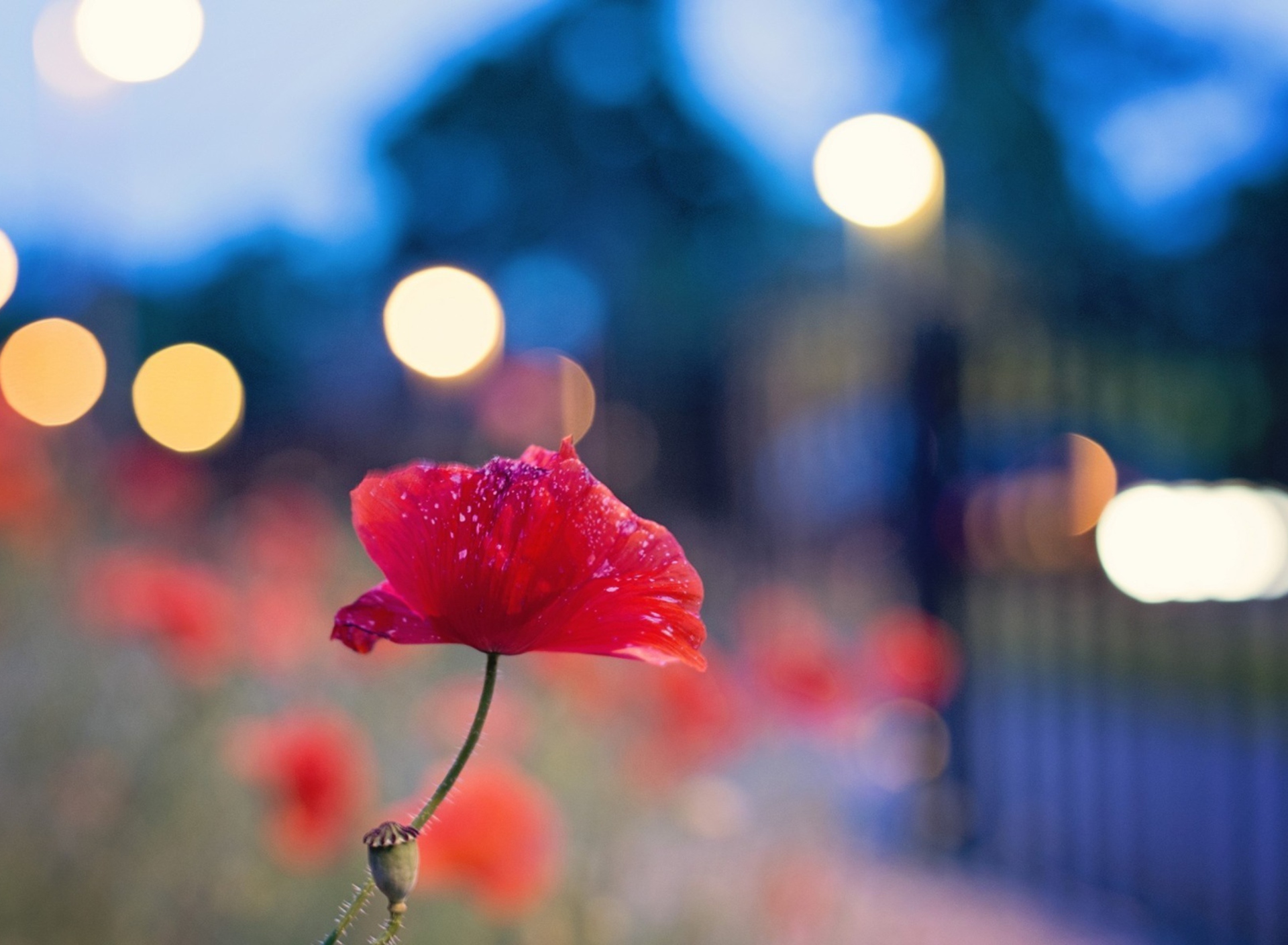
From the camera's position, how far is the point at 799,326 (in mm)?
8109

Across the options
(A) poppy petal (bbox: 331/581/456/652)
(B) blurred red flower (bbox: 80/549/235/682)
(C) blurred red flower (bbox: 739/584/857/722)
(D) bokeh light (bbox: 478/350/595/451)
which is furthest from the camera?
(D) bokeh light (bbox: 478/350/595/451)

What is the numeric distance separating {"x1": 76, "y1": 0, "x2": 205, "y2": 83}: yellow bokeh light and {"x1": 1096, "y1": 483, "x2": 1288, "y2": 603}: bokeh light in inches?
157

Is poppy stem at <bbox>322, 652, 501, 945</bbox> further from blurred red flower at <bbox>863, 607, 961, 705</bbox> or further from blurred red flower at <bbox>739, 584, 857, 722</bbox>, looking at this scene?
blurred red flower at <bbox>863, 607, 961, 705</bbox>

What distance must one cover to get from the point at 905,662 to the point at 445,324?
150 inches

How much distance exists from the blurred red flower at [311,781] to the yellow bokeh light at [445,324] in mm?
4401

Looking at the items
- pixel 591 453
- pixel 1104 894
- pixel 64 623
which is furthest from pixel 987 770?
pixel 591 453

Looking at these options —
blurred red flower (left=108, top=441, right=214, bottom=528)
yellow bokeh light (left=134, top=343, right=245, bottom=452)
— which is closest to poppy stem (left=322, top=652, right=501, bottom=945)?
blurred red flower (left=108, top=441, right=214, bottom=528)

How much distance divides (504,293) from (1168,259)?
302 inches

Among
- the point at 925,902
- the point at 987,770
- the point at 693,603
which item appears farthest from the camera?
the point at 987,770

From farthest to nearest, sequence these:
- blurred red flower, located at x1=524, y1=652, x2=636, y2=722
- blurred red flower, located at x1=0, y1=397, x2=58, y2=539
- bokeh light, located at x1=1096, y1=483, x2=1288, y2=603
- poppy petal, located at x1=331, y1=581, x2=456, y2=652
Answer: bokeh light, located at x1=1096, y1=483, x2=1288, y2=603 → blurred red flower, located at x1=0, y1=397, x2=58, y2=539 → blurred red flower, located at x1=524, y1=652, x2=636, y2=722 → poppy petal, located at x1=331, y1=581, x2=456, y2=652

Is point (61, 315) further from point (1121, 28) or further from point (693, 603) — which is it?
point (1121, 28)

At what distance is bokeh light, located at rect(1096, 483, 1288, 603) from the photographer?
6.38 metres

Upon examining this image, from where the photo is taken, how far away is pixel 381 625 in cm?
56

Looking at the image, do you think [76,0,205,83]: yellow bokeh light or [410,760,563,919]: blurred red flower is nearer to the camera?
[410,760,563,919]: blurred red flower
